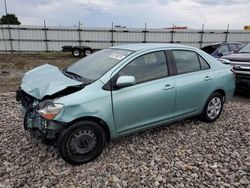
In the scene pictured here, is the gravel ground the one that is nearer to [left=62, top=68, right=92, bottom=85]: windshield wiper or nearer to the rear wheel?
the rear wheel

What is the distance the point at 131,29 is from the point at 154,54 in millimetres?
17178

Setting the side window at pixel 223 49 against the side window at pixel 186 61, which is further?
the side window at pixel 223 49

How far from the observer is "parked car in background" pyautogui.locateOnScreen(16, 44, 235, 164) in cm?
280

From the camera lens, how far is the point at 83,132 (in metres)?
2.93

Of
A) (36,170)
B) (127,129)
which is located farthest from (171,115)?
(36,170)

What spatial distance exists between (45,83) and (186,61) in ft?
7.73

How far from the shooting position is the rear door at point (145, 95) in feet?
10.3

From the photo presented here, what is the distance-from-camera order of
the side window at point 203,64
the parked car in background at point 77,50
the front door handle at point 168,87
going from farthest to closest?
the parked car in background at point 77,50 < the side window at point 203,64 < the front door handle at point 168,87

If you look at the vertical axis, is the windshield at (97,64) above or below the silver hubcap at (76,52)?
above

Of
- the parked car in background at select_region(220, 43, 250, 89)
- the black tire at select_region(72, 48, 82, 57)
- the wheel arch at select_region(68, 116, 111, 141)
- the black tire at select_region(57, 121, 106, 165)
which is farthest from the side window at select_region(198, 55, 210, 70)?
the black tire at select_region(72, 48, 82, 57)

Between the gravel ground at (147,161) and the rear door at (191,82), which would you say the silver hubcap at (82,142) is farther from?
the rear door at (191,82)

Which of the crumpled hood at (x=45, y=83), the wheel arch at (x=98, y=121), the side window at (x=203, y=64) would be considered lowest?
the wheel arch at (x=98, y=121)

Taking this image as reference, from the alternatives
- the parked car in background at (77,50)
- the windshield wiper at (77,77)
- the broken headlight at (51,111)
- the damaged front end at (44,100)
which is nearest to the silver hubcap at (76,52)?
the parked car in background at (77,50)

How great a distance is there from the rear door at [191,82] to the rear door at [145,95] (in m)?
0.19
